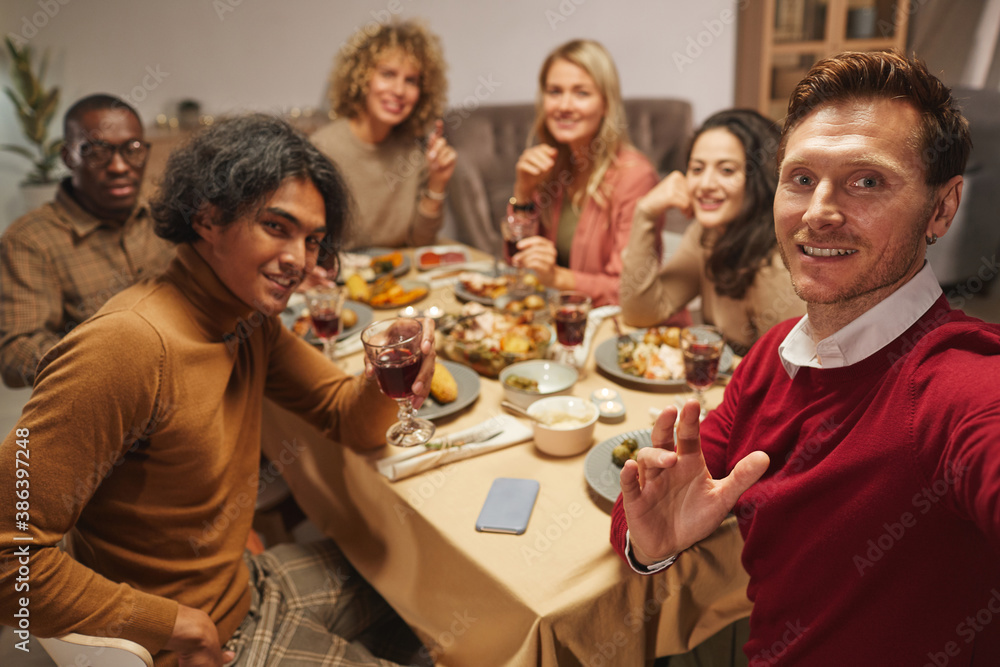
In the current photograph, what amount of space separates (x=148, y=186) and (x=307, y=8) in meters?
1.69

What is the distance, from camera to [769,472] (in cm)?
104

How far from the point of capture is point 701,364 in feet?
4.67

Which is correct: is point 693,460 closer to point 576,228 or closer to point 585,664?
point 585,664

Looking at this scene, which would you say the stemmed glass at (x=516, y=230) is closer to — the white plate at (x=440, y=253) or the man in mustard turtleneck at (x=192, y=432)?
the white plate at (x=440, y=253)

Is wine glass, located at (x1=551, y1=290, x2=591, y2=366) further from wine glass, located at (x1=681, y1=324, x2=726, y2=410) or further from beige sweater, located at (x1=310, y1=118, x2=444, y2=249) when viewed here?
beige sweater, located at (x1=310, y1=118, x2=444, y2=249)

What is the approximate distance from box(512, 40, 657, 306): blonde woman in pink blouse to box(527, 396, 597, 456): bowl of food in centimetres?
110

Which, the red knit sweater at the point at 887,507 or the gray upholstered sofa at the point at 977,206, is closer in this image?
the red knit sweater at the point at 887,507

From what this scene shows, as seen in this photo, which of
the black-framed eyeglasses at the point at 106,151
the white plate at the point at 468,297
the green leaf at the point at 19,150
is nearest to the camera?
the black-framed eyeglasses at the point at 106,151

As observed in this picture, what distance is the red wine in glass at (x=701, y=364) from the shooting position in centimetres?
141

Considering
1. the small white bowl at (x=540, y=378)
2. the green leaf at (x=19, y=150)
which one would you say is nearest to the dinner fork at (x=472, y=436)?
the small white bowl at (x=540, y=378)

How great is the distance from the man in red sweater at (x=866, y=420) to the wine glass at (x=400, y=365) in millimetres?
503

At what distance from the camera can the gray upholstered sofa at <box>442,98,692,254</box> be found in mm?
4059

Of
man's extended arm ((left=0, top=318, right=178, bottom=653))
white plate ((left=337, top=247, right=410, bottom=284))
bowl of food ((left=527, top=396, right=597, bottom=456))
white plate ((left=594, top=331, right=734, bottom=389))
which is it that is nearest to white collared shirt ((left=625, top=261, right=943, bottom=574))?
bowl of food ((left=527, top=396, right=597, bottom=456))

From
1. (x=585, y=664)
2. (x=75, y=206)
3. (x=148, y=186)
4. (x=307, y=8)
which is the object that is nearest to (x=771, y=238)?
(x=585, y=664)
